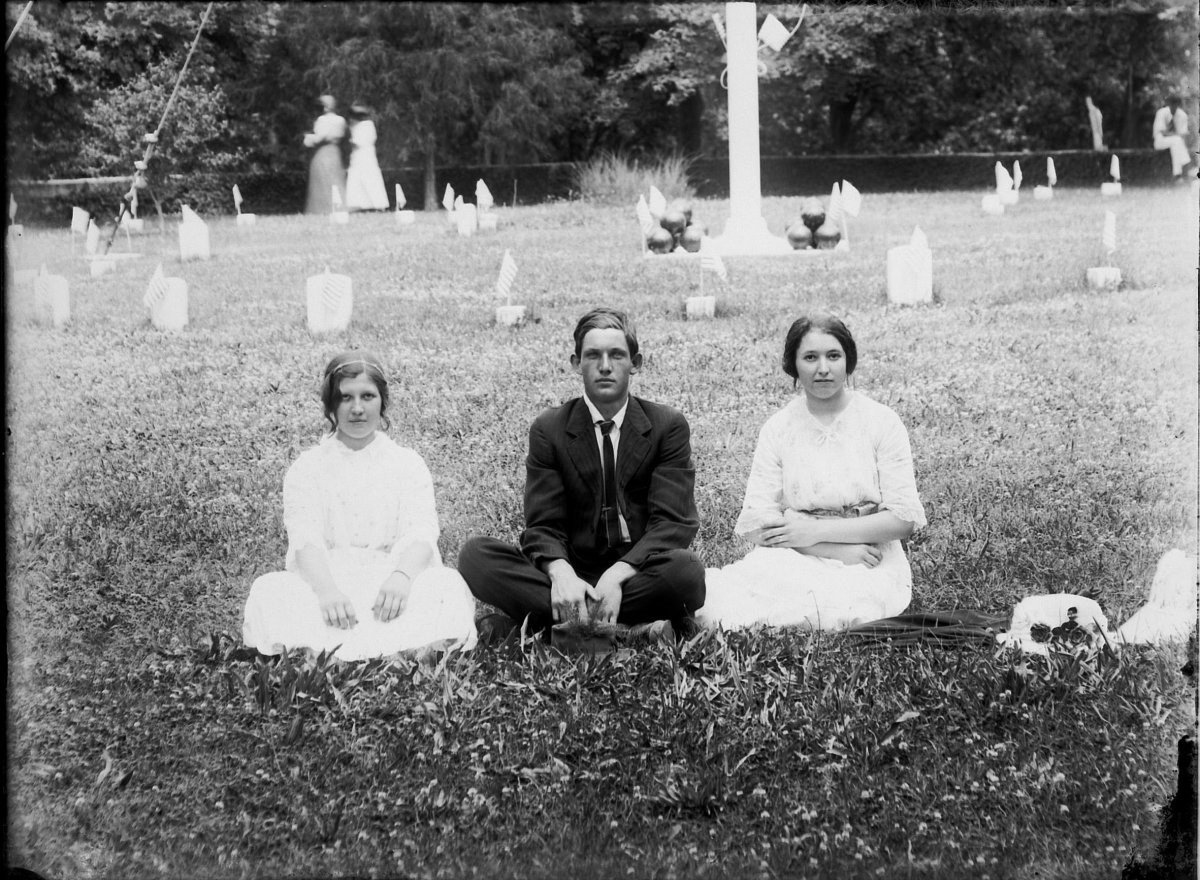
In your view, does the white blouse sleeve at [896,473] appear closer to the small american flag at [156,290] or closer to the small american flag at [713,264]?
the small american flag at [713,264]

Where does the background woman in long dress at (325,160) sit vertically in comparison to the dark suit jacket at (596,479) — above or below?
above

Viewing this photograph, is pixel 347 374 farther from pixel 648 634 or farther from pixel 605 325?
pixel 648 634

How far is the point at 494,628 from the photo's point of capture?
14.0 ft

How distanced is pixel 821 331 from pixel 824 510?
61 cm

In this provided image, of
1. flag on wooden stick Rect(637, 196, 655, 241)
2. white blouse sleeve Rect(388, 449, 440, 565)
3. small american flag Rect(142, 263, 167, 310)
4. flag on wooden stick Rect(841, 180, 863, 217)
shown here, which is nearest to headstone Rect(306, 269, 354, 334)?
small american flag Rect(142, 263, 167, 310)

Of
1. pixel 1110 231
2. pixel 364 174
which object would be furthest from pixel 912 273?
pixel 364 174

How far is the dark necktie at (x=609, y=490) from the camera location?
4254 mm

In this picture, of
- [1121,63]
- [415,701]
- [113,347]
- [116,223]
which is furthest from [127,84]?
[1121,63]

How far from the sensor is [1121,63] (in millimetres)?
4664

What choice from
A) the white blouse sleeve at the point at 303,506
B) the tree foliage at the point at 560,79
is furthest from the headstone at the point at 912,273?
the white blouse sleeve at the point at 303,506

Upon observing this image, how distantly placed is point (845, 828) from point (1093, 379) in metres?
2.59

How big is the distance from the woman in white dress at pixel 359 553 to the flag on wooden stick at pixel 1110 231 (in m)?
3.02

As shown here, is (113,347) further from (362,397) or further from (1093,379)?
(1093,379)

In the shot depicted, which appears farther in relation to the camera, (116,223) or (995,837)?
(116,223)
